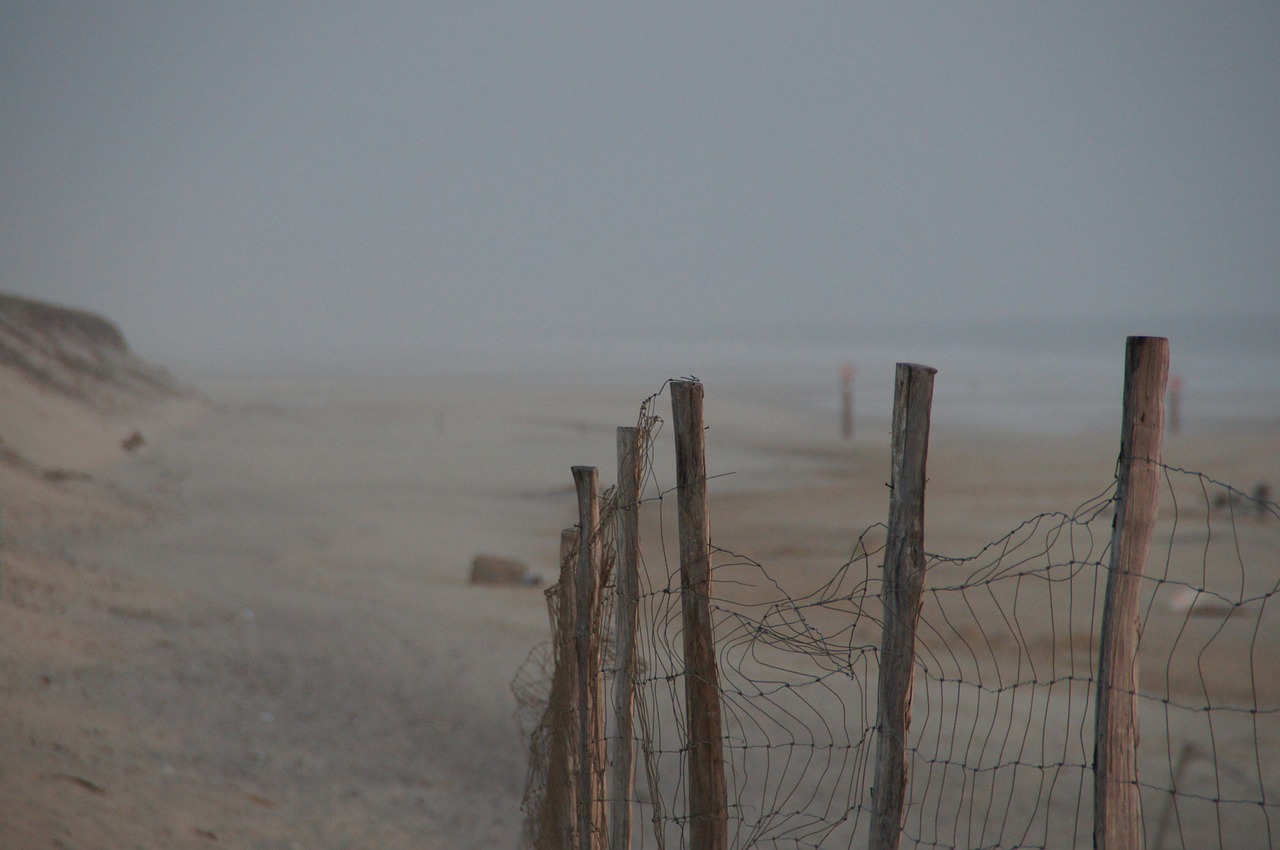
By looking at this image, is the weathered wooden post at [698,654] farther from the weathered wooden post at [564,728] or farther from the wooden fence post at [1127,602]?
the wooden fence post at [1127,602]

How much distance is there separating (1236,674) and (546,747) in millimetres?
6614

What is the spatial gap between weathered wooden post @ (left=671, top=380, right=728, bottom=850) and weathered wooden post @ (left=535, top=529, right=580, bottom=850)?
66 cm

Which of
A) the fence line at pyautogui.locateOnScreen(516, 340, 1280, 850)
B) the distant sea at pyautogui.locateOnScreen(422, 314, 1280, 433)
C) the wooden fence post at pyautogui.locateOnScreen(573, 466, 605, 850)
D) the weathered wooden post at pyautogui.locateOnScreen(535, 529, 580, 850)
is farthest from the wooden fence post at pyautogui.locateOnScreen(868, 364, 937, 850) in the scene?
the distant sea at pyautogui.locateOnScreen(422, 314, 1280, 433)

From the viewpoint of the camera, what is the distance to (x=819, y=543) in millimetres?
13477

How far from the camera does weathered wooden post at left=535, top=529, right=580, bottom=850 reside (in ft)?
12.1

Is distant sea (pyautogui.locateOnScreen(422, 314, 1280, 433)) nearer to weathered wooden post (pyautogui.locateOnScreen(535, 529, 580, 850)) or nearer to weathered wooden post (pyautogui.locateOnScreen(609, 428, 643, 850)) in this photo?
weathered wooden post (pyautogui.locateOnScreen(535, 529, 580, 850))

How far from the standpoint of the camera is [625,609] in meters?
3.17

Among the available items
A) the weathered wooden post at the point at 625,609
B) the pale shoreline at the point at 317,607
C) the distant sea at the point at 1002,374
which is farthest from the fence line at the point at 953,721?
the distant sea at the point at 1002,374

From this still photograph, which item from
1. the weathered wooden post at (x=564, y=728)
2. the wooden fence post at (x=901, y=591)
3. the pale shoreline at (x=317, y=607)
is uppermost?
the wooden fence post at (x=901, y=591)

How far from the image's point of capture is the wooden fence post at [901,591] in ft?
8.43

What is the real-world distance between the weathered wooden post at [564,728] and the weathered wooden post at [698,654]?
2.15 feet

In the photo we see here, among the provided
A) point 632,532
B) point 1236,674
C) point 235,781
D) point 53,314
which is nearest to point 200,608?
point 235,781

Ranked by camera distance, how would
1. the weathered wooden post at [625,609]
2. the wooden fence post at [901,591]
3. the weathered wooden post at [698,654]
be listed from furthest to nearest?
1. the weathered wooden post at [625,609]
2. the weathered wooden post at [698,654]
3. the wooden fence post at [901,591]

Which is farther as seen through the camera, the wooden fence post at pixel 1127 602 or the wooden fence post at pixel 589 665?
the wooden fence post at pixel 589 665
